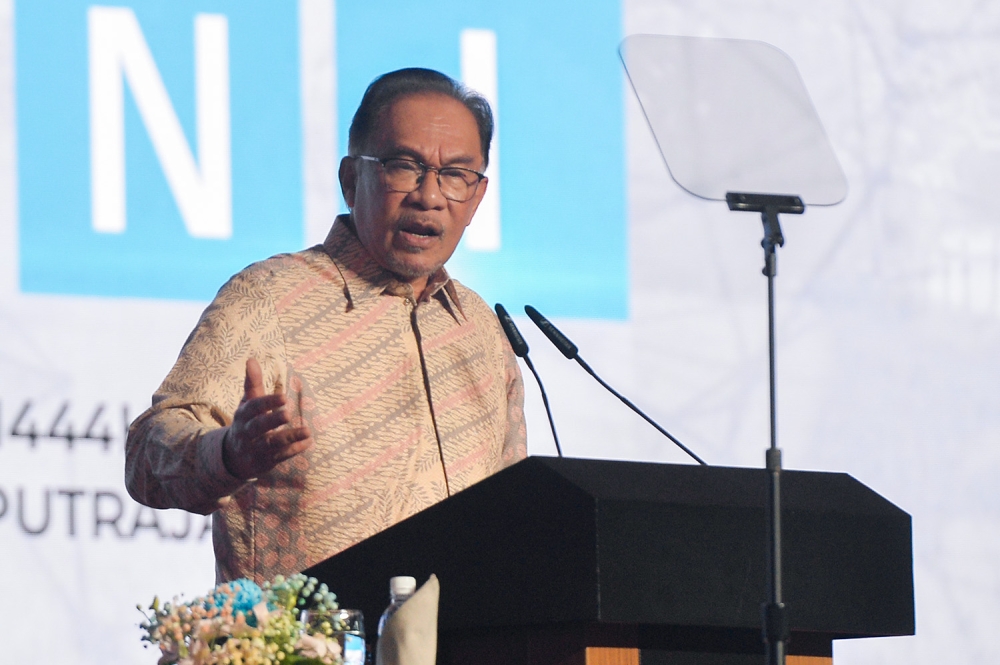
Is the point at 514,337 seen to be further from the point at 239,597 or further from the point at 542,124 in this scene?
the point at 542,124

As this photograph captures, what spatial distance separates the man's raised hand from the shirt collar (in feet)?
2.66

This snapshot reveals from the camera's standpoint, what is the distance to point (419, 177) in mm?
2543

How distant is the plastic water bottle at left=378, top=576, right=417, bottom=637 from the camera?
66.7 inches

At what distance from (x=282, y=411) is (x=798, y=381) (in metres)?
2.77

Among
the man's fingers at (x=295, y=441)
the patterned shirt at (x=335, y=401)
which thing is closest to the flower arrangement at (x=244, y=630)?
the man's fingers at (x=295, y=441)

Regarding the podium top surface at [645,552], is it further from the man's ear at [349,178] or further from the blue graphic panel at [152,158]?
the blue graphic panel at [152,158]

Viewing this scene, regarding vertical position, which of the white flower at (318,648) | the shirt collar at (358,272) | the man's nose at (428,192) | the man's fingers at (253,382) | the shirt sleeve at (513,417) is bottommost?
the white flower at (318,648)

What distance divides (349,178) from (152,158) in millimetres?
1130

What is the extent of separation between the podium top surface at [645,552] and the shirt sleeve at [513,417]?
0.74 meters

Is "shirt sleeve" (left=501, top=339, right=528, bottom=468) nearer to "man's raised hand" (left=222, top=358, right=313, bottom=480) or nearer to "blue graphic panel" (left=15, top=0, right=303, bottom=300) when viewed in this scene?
"man's raised hand" (left=222, top=358, right=313, bottom=480)

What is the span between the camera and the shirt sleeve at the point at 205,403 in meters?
1.97

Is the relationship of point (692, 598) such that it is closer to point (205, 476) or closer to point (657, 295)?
point (205, 476)

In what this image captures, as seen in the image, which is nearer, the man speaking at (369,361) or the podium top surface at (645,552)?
the podium top surface at (645,552)

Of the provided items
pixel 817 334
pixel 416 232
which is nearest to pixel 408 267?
pixel 416 232
